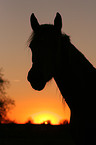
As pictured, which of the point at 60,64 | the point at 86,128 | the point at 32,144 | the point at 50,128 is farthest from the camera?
the point at 50,128

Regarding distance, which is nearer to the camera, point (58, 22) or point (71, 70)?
point (71, 70)

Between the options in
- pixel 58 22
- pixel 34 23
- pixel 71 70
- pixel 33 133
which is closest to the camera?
pixel 71 70

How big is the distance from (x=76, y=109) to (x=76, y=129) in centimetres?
33

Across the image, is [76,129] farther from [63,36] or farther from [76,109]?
[63,36]

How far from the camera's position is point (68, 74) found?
5.16 meters

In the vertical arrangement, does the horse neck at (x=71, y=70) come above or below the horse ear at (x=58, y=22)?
below

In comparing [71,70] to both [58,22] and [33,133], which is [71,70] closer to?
[58,22]

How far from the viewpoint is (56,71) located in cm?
526

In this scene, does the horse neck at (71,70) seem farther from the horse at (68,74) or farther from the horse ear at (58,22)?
the horse ear at (58,22)

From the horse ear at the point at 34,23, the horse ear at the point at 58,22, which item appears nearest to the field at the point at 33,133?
the horse ear at the point at 34,23

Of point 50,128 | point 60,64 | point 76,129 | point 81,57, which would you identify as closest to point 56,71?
point 60,64

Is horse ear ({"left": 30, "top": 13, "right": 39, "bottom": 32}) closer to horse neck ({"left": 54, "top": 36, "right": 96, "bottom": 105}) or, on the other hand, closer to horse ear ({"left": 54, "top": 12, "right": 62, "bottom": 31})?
horse ear ({"left": 54, "top": 12, "right": 62, "bottom": 31})

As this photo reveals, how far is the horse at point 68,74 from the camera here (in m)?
4.92

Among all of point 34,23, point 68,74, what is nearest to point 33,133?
point 34,23
